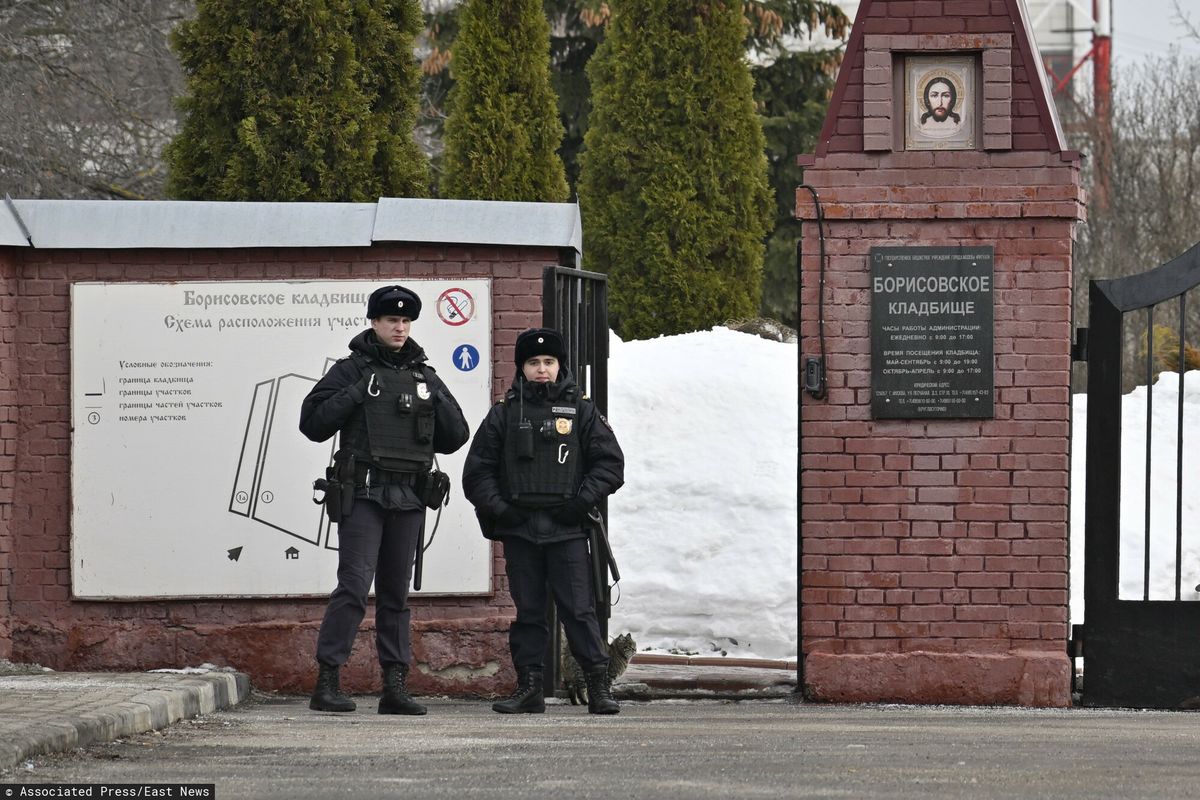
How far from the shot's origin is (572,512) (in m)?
8.09

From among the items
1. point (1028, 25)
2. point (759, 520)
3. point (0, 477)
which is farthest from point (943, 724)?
point (759, 520)

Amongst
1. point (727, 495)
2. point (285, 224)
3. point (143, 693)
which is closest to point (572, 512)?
point (143, 693)

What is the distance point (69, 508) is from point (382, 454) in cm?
207

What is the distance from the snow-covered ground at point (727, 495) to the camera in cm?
1244

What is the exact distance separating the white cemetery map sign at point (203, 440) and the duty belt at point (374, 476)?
44.9 inches

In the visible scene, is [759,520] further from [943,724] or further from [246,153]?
[943,724]

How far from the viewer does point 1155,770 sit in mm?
5891

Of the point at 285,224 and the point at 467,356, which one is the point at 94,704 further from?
the point at 285,224

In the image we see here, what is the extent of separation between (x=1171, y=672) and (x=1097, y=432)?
114 cm

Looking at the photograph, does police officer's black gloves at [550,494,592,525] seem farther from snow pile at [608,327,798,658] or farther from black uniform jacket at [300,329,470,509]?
snow pile at [608,327,798,658]

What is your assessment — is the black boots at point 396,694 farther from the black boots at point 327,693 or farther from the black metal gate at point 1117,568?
the black metal gate at point 1117,568

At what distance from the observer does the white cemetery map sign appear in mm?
9094

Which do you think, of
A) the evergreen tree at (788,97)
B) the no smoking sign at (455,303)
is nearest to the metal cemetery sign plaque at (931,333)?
the no smoking sign at (455,303)

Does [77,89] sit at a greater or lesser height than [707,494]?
greater
